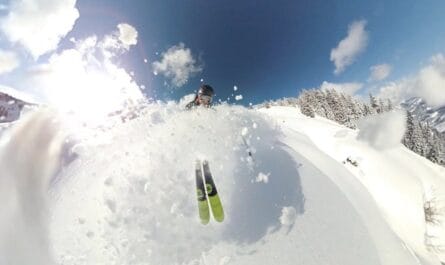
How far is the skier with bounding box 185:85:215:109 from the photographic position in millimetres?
10383

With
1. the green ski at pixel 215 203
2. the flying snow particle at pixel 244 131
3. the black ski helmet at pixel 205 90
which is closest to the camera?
the green ski at pixel 215 203

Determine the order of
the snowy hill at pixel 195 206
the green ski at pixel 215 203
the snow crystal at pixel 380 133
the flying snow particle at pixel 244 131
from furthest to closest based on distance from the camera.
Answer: the snow crystal at pixel 380 133 → the flying snow particle at pixel 244 131 → the green ski at pixel 215 203 → the snowy hill at pixel 195 206

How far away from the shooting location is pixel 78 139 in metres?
15.2

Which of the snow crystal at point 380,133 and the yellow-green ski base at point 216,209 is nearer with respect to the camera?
the yellow-green ski base at point 216,209

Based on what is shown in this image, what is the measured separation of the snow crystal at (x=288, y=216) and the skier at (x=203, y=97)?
3817 mm

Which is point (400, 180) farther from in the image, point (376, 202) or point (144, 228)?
point (144, 228)

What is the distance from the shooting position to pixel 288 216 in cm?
874

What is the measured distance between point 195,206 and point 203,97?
3206 millimetres

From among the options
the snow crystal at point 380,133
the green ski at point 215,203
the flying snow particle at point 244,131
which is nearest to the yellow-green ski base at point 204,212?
the green ski at point 215,203

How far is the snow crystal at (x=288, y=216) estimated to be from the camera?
8.50 meters

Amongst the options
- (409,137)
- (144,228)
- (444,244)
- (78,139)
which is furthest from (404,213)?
(409,137)

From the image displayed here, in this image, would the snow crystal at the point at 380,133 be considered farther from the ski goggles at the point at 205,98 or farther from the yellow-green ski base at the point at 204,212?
the yellow-green ski base at the point at 204,212

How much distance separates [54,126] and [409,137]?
54.0 metres

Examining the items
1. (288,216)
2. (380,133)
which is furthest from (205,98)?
(380,133)
